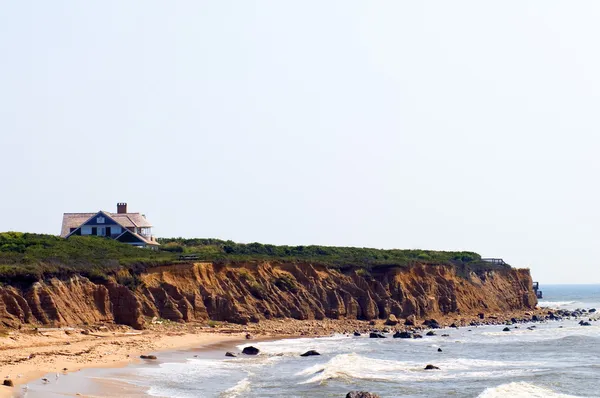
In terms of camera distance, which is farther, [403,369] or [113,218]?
[113,218]

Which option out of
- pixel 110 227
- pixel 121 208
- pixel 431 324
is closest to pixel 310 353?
pixel 431 324

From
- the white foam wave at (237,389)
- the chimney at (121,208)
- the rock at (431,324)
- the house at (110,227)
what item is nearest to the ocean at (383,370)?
the white foam wave at (237,389)

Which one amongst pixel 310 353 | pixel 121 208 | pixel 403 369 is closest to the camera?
pixel 403 369

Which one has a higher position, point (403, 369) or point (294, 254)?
point (294, 254)

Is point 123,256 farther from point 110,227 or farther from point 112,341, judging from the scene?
point 110,227

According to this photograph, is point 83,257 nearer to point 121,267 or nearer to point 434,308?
point 121,267

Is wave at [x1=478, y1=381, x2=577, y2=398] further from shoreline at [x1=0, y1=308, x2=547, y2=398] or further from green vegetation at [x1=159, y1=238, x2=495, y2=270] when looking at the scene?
green vegetation at [x1=159, y1=238, x2=495, y2=270]

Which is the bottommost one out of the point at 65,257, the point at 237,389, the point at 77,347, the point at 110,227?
the point at 237,389

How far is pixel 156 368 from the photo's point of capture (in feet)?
127

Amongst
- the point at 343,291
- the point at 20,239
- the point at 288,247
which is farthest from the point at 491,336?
the point at 20,239

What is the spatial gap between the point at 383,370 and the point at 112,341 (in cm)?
1333

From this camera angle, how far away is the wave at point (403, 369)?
39.3 meters

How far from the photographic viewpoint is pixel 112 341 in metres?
43.9

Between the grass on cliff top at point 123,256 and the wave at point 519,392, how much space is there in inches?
924
